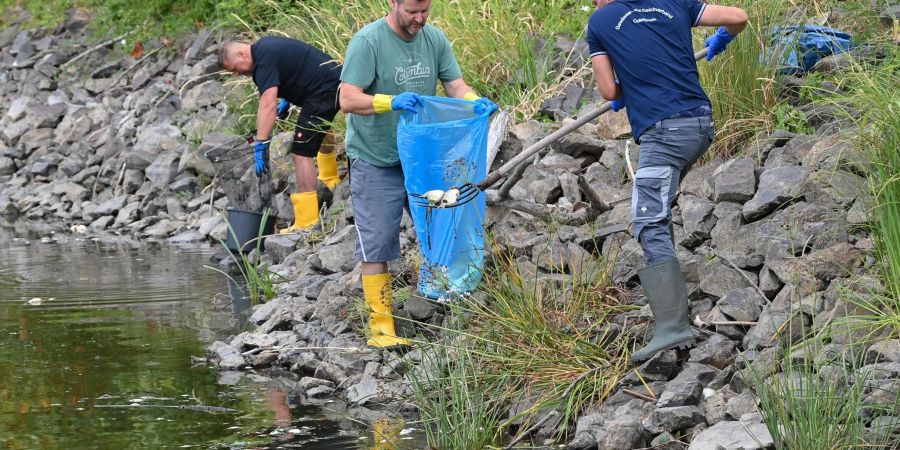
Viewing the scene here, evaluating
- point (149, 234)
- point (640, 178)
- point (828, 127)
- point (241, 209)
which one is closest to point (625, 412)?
point (640, 178)

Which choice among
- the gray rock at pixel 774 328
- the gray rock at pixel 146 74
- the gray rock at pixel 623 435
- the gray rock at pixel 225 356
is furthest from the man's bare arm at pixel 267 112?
the gray rock at pixel 146 74

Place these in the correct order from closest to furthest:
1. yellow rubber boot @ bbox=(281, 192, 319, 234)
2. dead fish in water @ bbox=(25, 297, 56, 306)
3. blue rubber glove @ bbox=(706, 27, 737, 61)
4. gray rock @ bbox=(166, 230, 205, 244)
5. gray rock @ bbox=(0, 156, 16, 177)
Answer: blue rubber glove @ bbox=(706, 27, 737, 61)
dead fish in water @ bbox=(25, 297, 56, 306)
yellow rubber boot @ bbox=(281, 192, 319, 234)
gray rock @ bbox=(166, 230, 205, 244)
gray rock @ bbox=(0, 156, 16, 177)

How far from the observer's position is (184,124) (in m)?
13.5

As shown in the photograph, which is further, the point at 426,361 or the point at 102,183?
the point at 102,183

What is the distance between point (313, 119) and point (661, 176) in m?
4.67

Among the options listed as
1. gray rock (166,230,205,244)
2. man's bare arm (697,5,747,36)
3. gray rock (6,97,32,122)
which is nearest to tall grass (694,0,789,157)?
man's bare arm (697,5,747,36)

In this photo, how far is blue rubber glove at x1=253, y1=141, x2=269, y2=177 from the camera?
9.37m

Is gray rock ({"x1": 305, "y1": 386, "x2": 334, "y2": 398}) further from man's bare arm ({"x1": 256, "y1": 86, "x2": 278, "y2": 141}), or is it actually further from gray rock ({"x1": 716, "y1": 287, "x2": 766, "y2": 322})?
man's bare arm ({"x1": 256, "y1": 86, "x2": 278, "y2": 141})

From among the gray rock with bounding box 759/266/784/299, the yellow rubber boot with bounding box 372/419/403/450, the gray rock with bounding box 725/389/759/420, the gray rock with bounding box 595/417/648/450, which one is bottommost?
the yellow rubber boot with bounding box 372/419/403/450

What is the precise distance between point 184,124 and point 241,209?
3.90 meters

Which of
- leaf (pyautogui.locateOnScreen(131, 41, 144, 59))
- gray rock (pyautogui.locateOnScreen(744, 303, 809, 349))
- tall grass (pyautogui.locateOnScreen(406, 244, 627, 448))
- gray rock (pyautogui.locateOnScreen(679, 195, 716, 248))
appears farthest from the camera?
leaf (pyautogui.locateOnScreen(131, 41, 144, 59))

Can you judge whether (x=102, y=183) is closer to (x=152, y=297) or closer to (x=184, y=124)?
(x=184, y=124)

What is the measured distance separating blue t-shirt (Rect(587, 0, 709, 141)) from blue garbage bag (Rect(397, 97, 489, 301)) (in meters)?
1.18

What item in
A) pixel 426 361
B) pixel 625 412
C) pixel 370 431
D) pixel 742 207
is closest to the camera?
pixel 625 412
